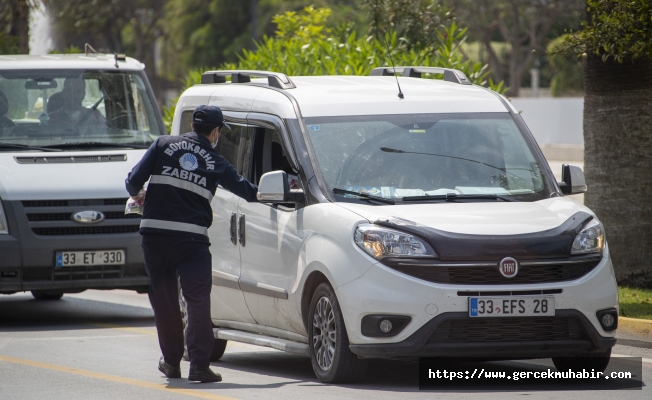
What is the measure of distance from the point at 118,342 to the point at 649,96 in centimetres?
556

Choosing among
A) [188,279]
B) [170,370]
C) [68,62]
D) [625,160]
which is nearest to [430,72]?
[188,279]

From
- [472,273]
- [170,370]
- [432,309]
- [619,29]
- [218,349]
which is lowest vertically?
[218,349]

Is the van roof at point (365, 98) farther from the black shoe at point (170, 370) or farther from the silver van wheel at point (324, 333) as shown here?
the black shoe at point (170, 370)

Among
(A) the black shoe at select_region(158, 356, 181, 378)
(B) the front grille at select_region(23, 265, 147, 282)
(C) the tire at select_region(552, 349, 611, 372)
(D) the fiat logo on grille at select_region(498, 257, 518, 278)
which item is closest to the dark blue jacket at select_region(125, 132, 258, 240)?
Answer: (A) the black shoe at select_region(158, 356, 181, 378)

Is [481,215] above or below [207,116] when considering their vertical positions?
below

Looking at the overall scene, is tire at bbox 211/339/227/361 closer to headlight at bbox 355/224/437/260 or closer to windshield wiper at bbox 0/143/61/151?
headlight at bbox 355/224/437/260

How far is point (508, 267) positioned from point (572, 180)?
139 cm

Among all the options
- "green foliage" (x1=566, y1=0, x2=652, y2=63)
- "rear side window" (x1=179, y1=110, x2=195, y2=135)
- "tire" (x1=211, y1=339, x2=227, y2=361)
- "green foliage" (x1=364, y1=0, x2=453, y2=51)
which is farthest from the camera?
"green foliage" (x1=364, y1=0, x2=453, y2=51)

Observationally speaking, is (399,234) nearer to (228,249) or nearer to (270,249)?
(270,249)

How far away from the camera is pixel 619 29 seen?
1048cm

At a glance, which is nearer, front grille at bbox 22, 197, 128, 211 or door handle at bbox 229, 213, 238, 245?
door handle at bbox 229, 213, 238, 245

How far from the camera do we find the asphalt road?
23.0 feet

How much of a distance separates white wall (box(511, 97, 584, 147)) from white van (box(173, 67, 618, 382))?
103 feet

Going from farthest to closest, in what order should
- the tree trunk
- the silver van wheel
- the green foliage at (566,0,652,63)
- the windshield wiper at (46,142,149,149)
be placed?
the tree trunk
the windshield wiper at (46,142,149,149)
the green foliage at (566,0,652,63)
the silver van wheel
